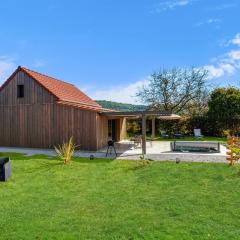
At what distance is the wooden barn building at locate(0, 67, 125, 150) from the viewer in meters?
20.2

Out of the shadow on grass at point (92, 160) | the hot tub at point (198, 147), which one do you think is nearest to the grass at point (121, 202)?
the shadow on grass at point (92, 160)

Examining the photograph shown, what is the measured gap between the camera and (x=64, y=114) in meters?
20.9

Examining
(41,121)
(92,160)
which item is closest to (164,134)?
(41,121)

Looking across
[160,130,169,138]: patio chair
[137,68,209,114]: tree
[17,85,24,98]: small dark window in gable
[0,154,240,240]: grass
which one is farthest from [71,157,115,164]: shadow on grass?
[137,68,209,114]: tree

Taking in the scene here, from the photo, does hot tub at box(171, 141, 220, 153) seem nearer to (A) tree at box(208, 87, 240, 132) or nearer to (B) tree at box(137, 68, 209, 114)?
(A) tree at box(208, 87, 240, 132)

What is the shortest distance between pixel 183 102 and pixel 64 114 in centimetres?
2148

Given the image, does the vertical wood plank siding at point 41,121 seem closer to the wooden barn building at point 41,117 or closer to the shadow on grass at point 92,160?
the wooden barn building at point 41,117

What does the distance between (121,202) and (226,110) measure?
25.4m

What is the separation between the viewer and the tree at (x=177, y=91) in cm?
3878

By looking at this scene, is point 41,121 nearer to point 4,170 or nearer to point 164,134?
point 4,170

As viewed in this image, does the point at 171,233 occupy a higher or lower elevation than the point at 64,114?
lower

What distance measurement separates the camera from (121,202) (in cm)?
910

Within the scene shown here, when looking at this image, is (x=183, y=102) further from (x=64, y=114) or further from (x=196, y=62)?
(x=64, y=114)

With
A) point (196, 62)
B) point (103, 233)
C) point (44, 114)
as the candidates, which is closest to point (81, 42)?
point (44, 114)
